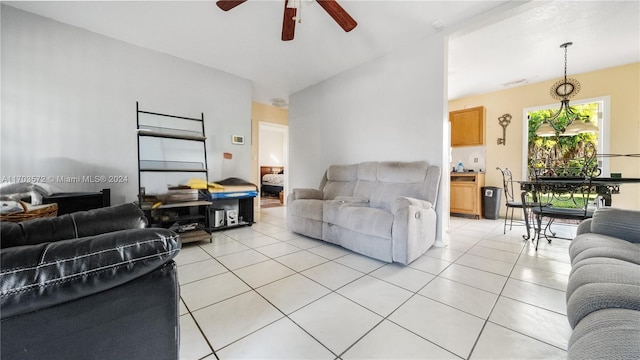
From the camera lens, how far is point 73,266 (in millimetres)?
631

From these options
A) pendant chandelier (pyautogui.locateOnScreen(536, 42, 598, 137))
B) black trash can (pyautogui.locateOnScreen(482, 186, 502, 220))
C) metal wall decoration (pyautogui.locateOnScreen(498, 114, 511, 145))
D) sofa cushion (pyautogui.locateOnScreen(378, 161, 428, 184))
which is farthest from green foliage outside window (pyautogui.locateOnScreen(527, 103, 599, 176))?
sofa cushion (pyautogui.locateOnScreen(378, 161, 428, 184))

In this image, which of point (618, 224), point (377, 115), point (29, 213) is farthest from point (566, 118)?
point (29, 213)

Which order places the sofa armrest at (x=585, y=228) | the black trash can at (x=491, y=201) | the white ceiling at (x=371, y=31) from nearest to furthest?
the sofa armrest at (x=585, y=228)
the white ceiling at (x=371, y=31)
the black trash can at (x=491, y=201)

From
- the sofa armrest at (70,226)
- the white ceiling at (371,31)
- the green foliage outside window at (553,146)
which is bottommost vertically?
the sofa armrest at (70,226)

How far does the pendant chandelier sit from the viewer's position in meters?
3.33

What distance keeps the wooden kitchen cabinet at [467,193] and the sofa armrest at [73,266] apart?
5.07 metres

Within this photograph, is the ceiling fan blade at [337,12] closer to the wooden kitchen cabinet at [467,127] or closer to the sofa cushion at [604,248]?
the sofa cushion at [604,248]

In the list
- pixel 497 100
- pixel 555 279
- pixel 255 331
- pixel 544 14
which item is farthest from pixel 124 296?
pixel 497 100

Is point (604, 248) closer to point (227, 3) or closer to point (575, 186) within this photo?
point (575, 186)

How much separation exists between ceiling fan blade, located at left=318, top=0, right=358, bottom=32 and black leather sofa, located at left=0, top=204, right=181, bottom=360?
2143 millimetres

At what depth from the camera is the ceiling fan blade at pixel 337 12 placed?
195 cm

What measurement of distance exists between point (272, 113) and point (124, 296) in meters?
5.57

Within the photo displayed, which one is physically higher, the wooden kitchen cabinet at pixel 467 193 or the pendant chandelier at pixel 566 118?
the pendant chandelier at pixel 566 118

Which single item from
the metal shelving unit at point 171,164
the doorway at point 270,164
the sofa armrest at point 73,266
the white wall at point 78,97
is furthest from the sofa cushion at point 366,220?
the doorway at point 270,164
